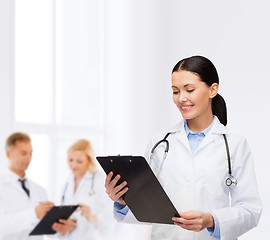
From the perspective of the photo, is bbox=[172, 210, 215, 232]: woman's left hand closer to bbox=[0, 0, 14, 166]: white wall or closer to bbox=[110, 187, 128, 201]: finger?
bbox=[110, 187, 128, 201]: finger

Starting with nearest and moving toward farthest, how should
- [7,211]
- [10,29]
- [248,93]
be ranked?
[7,211] → [10,29] → [248,93]

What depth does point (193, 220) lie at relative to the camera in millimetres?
1521

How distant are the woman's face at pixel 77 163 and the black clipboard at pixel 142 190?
2668 millimetres

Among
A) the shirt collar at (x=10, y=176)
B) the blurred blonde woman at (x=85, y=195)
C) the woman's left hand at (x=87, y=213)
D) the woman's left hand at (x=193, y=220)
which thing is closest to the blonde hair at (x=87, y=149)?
the blurred blonde woman at (x=85, y=195)

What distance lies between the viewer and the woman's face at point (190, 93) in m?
1.69

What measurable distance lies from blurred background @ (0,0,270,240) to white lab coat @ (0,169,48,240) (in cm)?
17

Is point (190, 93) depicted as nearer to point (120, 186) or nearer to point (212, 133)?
point (212, 133)

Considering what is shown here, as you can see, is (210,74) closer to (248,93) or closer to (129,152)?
(248,93)

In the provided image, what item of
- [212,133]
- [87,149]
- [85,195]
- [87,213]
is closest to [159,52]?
[87,149]

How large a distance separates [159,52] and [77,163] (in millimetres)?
1597

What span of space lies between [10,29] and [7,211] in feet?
4.47

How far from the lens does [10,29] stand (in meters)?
3.69

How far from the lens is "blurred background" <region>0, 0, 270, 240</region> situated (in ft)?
12.8

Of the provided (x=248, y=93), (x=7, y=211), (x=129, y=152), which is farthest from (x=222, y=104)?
(x=129, y=152)
